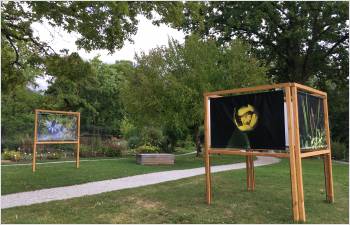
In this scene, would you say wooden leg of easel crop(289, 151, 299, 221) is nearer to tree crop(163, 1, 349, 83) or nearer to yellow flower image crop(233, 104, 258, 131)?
yellow flower image crop(233, 104, 258, 131)

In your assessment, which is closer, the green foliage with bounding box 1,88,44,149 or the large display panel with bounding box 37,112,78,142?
the large display panel with bounding box 37,112,78,142

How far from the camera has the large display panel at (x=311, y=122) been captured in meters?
7.08

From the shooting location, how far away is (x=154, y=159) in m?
17.0

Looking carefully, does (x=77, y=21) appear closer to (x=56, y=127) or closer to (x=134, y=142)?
(x=56, y=127)

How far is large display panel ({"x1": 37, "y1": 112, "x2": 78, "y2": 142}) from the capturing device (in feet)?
48.6

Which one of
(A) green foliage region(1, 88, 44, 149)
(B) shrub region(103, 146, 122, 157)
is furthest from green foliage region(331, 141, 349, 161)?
(A) green foliage region(1, 88, 44, 149)

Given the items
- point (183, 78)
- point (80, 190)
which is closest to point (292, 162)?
point (80, 190)

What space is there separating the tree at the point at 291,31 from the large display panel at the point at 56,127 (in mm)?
11166

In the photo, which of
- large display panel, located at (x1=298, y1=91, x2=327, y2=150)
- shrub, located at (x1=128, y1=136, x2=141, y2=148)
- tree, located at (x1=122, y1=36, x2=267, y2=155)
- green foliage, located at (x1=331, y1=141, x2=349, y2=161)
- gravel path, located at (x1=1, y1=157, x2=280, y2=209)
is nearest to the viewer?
large display panel, located at (x1=298, y1=91, x2=327, y2=150)

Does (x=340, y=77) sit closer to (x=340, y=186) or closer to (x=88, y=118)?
(x=340, y=186)

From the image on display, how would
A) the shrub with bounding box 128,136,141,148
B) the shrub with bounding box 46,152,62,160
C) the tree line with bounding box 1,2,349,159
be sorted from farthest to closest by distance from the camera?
1. the shrub with bounding box 128,136,141,148
2. the shrub with bounding box 46,152,62,160
3. the tree line with bounding box 1,2,349,159

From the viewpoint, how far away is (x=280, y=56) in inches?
1108

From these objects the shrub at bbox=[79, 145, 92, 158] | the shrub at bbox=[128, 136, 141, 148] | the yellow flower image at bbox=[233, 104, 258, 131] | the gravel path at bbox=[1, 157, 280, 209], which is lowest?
the gravel path at bbox=[1, 157, 280, 209]

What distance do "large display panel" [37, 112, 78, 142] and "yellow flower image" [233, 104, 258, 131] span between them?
370 inches
